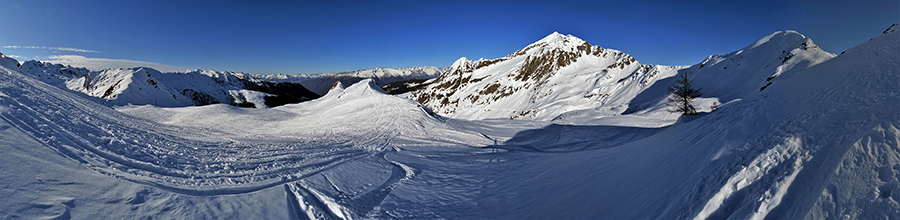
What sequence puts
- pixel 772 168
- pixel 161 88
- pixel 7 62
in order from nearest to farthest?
1. pixel 772 168
2. pixel 161 88
3. pixel 7 62

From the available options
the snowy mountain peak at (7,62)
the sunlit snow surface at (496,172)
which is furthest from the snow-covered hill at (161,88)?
the sunlit snow surface at (496,172)

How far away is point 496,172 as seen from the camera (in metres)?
10.1

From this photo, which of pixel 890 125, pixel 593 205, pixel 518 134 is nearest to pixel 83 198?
pixel 593 205

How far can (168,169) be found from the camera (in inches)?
274

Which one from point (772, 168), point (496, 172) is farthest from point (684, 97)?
point (772, 168)

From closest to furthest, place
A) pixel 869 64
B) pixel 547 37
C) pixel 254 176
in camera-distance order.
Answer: pixel 869 64 < pixel 254 176 < pixel 547 37

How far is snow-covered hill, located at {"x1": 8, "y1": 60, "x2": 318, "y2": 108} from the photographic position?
4882cm

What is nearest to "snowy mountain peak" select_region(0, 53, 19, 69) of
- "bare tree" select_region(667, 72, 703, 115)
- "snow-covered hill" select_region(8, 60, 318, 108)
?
"snow-covered hill" select_region(8, 60, 318, 108)

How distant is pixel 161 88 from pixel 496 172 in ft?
245

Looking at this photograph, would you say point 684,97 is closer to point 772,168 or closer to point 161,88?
point 772,168

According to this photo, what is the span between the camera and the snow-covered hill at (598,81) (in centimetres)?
3159

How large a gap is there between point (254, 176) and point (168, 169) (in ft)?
6.09

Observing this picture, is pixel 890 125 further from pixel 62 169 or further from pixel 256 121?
pixel 256 121

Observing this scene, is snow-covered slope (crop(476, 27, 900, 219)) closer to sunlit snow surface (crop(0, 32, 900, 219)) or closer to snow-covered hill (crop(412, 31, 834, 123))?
sunlit snow surface (crop(0, 32, 900, 219))
